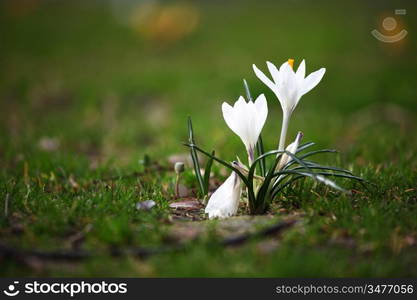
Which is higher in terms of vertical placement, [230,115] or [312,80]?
[312,80]

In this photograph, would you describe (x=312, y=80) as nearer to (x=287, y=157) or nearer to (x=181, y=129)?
(x=287, y=157)

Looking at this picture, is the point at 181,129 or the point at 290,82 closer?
the point at 290,82

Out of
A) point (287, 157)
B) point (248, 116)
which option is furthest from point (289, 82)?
point (287, 157)

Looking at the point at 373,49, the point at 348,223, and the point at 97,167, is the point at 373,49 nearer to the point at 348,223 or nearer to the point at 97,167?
the point at 97,167

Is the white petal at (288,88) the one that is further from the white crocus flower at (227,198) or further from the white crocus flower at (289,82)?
the white crocus flower at (227,198)

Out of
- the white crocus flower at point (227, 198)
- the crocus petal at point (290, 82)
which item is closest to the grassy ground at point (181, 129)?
the white crocus flower at point (227, 198)

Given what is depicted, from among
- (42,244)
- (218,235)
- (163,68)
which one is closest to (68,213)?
(42,244)

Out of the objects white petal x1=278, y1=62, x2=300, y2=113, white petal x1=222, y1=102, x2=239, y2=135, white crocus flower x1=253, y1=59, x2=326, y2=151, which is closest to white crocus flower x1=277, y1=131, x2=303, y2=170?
white crocus flower x1=253, y1=59, x2=326, y2=151
